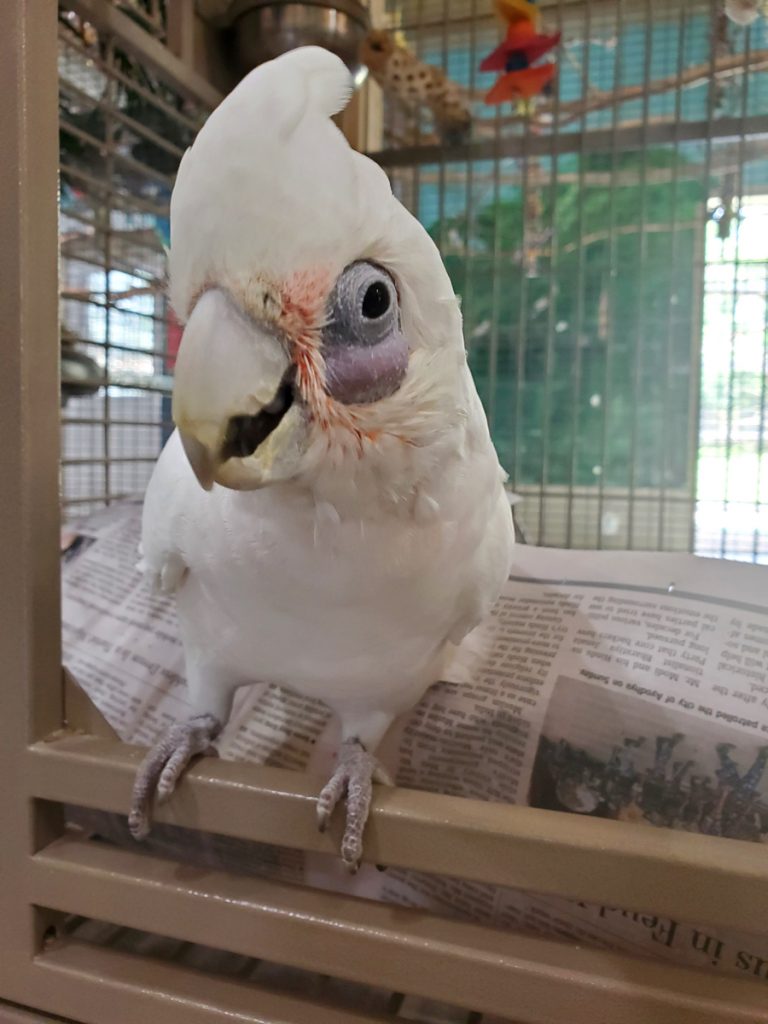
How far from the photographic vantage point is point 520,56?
41.3 inches

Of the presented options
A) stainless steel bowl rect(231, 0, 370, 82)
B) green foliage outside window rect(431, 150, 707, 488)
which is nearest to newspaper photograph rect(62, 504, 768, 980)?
green foliage outside window rect(431, 150, 707, 488)

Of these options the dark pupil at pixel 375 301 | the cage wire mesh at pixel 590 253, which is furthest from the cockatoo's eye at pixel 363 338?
the cage wire mesh at pixel 590 253

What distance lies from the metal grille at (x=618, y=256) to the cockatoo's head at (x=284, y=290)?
85cm

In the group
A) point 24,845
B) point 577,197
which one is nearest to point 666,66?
point 577,197

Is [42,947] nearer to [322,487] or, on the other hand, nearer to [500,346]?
[322,487]

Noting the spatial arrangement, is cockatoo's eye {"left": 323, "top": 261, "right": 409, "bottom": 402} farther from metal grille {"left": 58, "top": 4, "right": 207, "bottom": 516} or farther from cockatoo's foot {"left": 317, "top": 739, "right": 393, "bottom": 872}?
metal grille {"left": 58, "top": 4, "right": 207, "bottom": 516}

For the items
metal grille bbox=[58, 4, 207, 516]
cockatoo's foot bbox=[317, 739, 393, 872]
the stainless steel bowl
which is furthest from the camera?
the stainless steel bowl

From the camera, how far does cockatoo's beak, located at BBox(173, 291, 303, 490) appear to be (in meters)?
0.38

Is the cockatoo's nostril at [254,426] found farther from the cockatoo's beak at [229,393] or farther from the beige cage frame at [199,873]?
the beige cage frame at [199,873]

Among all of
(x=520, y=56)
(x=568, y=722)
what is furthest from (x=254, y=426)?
(x=520, y=56)

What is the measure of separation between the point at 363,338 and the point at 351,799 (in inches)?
12.9

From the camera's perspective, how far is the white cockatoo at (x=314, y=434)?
1.23 feet

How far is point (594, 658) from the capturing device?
72 cm

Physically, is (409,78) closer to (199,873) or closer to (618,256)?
(618,256)
